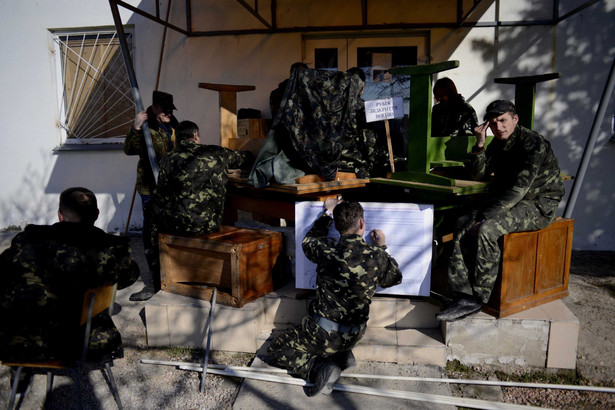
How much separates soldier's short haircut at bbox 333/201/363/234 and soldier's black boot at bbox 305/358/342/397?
0.92 m

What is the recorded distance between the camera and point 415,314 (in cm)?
366

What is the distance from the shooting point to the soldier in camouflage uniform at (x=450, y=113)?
4.89 meters

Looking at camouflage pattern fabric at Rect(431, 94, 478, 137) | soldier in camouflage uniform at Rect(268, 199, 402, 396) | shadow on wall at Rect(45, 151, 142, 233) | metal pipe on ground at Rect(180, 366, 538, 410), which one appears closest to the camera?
metal pipe on ground at Rect(180, 366, 538, 410)

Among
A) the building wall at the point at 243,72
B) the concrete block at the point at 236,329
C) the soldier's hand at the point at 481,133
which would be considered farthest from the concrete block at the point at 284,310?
the building wall at the point at 243,72

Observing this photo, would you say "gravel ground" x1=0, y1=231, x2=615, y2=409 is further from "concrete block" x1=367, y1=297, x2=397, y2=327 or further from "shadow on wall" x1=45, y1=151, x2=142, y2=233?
"shadow on wall" x1=45, y1=151, x2=142, y2=233

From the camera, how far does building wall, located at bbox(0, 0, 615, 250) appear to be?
5707mm

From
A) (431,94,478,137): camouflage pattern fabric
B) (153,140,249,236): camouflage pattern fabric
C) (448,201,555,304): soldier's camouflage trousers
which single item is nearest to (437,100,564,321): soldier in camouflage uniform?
(448,201,555,304): soldier's camouflage trousers

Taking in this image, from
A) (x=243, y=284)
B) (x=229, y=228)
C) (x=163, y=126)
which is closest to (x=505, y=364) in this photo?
(x=243, y=284)

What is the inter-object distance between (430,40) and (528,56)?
1218 mm

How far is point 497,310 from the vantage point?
3.40 meters

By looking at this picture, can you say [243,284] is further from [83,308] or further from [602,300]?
[602,300]

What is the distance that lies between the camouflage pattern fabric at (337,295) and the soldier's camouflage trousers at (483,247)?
0.52 metres

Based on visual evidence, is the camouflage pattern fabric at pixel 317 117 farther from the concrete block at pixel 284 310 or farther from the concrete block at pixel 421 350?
the concrete block at pixel 421 350

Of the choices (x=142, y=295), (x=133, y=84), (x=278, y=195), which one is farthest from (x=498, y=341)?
(x=133, y=84)
